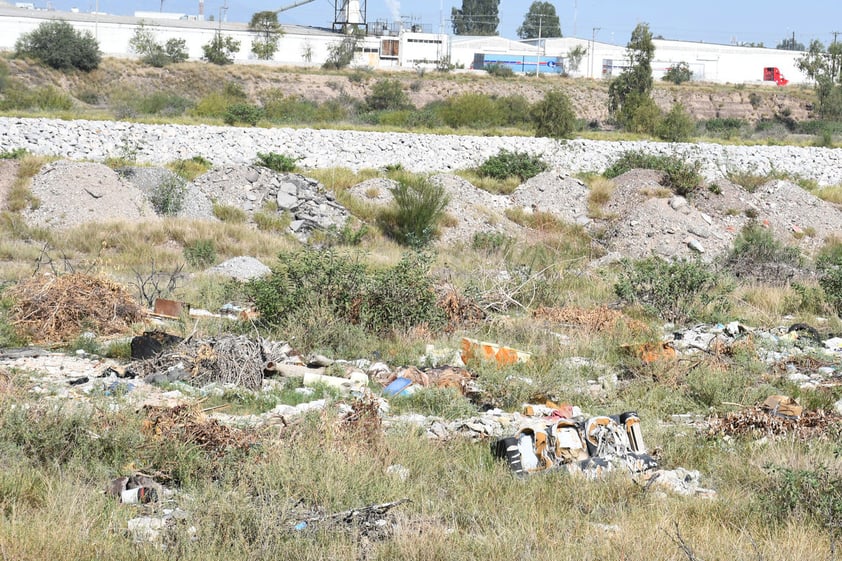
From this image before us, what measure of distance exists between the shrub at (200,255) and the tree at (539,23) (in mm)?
104387

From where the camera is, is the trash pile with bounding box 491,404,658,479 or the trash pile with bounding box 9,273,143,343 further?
the trash pile with bounding box 9,273,143,343

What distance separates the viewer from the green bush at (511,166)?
25.6 metres

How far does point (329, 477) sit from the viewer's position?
5.01 m

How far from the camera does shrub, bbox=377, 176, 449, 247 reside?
1977 centimetres

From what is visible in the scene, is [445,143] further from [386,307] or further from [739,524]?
[739,524]

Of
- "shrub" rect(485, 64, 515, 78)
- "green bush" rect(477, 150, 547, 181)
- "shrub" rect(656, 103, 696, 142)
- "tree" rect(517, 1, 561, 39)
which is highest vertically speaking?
"tree" rect(517, 1, 561, 39)

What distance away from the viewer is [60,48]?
6006 cm

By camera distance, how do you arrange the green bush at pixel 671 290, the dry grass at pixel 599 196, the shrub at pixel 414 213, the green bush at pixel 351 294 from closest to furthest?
1. the green bush at pixel 351 294
2. the green bush at pixel 671 290
3. the shrub at pixel 414 213
4. the dry grass at pixel 599 196

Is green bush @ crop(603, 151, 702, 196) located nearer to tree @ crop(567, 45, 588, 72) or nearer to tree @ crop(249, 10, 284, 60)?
tree @ crop(249, 10, 284, 60)

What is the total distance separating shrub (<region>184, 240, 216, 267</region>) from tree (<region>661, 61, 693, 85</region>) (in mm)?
71703

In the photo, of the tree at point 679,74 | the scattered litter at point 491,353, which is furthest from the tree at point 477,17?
the scattered litter at point 491,353

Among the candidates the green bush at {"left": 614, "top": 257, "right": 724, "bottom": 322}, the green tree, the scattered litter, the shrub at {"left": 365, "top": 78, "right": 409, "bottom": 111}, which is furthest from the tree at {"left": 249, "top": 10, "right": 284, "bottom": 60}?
the scattered litter

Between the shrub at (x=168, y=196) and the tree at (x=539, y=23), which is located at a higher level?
the tree at (x=539, y=23)

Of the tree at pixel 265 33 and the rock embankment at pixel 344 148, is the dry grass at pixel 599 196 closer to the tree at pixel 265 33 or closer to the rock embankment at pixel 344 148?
the rock embankment at pixel 344 148
